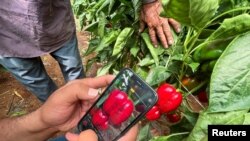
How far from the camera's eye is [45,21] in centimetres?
149

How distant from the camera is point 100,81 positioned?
0.85 metres

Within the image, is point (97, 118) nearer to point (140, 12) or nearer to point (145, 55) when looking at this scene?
point (145, 55)

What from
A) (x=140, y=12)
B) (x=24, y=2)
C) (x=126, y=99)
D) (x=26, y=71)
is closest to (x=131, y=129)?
(x=126, y=99)

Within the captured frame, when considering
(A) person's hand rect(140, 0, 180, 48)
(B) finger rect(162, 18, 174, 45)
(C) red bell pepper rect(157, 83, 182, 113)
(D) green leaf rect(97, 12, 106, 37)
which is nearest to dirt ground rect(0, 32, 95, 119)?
(D) green leaf rect(97, 12, 106, 37)

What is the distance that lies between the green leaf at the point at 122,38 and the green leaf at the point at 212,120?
1.58 ft

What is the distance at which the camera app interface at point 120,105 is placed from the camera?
2.30 feet

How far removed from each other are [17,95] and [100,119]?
1894 millimetres

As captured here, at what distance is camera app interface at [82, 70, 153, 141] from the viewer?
70 centimetres

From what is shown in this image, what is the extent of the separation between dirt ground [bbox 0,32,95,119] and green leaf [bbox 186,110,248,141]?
5.97ft

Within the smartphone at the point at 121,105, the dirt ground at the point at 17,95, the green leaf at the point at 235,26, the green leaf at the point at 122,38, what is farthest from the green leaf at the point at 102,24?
the dirt ground at the point at 17,95

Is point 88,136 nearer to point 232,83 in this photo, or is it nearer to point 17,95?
point 232,83

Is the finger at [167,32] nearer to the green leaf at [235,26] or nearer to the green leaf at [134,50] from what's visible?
the green leaf at [134,50]

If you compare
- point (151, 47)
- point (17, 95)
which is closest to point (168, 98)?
point (151, 47)

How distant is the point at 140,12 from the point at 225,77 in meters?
0.55
